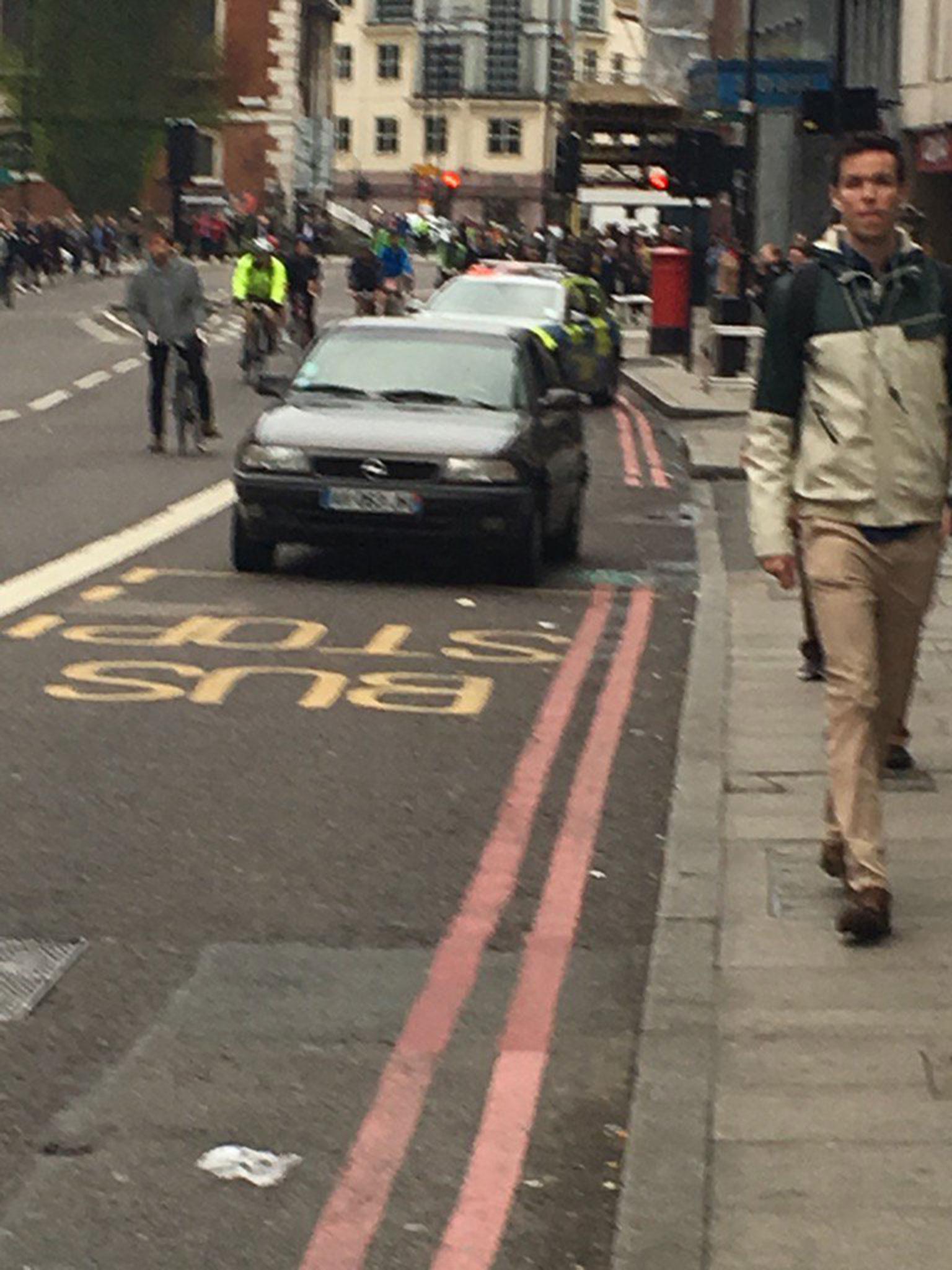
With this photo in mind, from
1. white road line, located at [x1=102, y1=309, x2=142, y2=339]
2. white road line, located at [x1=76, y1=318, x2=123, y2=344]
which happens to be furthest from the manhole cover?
white road line, located at [x1=102, y1=309, x2=142, y2=339]

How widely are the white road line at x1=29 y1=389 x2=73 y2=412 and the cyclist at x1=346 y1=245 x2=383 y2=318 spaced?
10193 millimetres

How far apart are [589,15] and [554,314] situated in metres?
126

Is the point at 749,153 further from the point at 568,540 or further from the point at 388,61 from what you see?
the point at 388,61

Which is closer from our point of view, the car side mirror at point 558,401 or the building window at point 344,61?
the car side mirror at point 558,401

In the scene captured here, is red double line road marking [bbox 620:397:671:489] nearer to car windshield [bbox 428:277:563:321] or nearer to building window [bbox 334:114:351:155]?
car windshield [bbox 428:277:563:321]

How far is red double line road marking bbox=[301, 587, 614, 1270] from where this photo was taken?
5371 millimetres

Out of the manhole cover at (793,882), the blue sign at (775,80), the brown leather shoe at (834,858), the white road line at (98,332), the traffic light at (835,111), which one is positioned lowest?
the white road line at (98,332)

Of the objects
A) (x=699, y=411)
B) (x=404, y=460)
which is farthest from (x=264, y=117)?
(x=404, y=460)

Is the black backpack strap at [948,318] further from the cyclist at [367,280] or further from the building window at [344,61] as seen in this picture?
the building window at [344,61]

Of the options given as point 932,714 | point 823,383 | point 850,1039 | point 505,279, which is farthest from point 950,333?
point 505,279

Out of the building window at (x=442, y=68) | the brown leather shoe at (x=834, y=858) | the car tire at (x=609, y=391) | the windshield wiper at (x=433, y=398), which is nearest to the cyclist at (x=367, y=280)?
the car tire at (x=609, y=391)

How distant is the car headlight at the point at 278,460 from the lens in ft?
53.0

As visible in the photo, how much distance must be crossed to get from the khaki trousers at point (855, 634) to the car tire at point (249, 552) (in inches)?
353

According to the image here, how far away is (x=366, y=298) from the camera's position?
44.8 m
